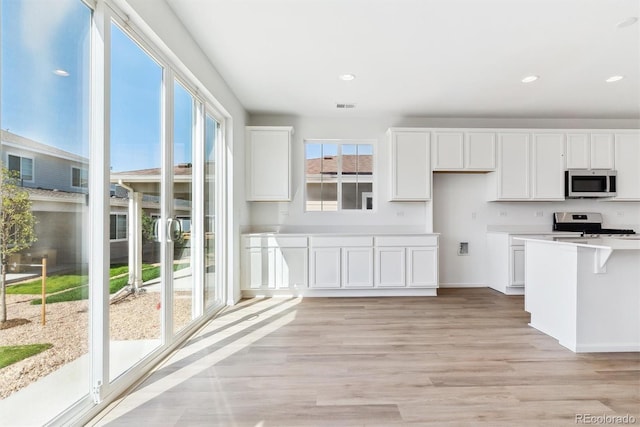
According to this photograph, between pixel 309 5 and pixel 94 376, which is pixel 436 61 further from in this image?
pixel 94 376

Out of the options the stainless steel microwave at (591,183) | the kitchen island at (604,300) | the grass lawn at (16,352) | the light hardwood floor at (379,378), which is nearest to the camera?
the grass lawn at (16,352)

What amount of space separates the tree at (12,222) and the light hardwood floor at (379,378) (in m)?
0.98

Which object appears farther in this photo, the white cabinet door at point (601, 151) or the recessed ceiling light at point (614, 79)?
the white cabinet door at point (601, 151)

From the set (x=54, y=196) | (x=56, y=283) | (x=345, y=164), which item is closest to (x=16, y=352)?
(x=56, y=283)

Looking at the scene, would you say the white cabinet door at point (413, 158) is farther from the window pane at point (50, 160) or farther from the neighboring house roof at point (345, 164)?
the window pane at point (50, 160)

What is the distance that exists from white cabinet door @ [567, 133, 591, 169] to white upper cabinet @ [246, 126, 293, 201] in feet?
13.0

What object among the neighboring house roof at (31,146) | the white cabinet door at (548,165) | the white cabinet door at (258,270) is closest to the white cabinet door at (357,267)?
the white cabinet door at (258,270)

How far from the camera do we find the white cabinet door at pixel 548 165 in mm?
4438

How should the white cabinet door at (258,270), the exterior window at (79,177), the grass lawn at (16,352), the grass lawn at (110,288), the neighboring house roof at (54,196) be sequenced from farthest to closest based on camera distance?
the white cabinet door at (258,270) → the exterior window at (79,177) → the grass lawn at (110,288) → the neighboring house roof at (54,196) → the grass lawn at (16,352)

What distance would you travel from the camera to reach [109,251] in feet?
5.85

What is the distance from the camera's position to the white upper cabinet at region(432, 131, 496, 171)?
4.41 metres

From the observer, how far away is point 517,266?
170 inches

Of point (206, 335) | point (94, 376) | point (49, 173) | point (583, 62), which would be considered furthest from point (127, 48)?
point (583, 62)

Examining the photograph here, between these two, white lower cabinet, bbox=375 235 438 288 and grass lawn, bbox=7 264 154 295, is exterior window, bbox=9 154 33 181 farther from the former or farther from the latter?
white lower cabinet, bbox=375 235 438 288
